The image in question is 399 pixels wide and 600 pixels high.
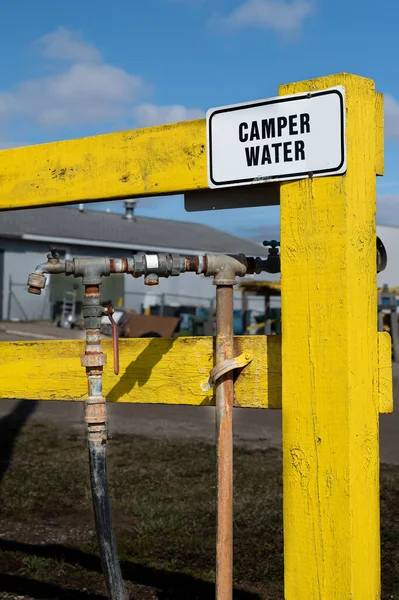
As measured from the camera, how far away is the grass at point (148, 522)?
387 centimetres

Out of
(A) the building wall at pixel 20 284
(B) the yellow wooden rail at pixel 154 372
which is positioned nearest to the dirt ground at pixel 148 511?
(B) the yellow wooden rail at pixel 154 372

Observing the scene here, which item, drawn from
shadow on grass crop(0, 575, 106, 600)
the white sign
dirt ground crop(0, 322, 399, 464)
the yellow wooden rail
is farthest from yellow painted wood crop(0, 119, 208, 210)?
dirt ground crop(0, 322, 399, 464)

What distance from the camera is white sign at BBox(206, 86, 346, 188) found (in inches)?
78.2

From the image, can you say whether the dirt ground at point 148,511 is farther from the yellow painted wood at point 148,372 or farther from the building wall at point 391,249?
the building wall at point 391,249

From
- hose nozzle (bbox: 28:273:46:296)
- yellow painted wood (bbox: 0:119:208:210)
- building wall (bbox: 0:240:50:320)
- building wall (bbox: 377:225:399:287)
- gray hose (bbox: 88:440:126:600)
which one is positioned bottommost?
gray hose (bbox: 88:440:126:600)

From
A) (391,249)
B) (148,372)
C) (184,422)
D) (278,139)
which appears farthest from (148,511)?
(391,249)

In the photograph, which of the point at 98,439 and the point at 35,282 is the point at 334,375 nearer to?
the point at 98,439

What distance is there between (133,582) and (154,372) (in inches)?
75.7

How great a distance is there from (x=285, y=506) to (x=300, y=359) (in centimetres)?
38

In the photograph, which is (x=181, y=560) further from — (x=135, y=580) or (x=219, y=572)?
(x=219, y=572)

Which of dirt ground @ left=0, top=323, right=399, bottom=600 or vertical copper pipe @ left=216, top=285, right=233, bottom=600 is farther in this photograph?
dirt ground @ left=0, top=323, right=399, bottom=600

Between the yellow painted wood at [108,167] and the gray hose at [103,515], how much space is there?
736 millimetres

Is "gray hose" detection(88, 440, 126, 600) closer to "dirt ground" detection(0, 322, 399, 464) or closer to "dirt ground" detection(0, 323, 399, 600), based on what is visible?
"dirt ground" detection(0, 323, 399, 600)

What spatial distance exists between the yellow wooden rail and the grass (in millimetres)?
1543
